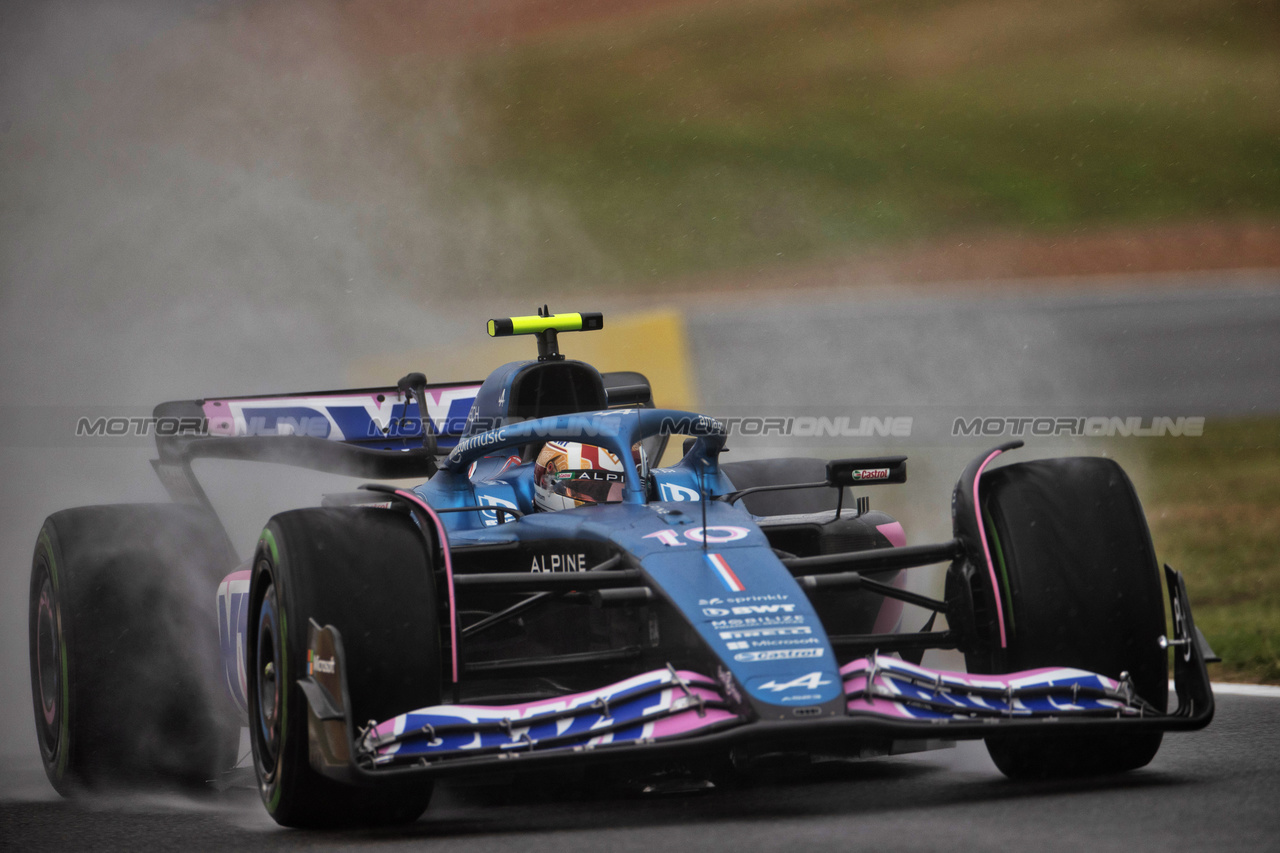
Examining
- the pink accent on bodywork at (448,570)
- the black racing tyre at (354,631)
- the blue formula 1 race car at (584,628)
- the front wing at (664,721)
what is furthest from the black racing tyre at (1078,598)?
the black racing tyre at (354,631)

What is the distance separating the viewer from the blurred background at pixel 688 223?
13977mm

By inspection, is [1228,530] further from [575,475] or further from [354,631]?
[354,631]

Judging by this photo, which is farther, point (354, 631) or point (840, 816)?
point (354, 631)

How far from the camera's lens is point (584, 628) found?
5848mm

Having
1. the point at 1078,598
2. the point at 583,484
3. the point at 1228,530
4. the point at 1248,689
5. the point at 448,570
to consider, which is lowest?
the point at 1248,689

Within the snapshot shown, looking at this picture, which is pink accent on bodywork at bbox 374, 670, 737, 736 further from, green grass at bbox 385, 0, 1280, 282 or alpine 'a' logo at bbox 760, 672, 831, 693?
green grass at bbox 385, 0, 1280, 282

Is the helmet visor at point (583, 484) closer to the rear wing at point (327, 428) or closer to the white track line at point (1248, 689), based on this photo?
the rear wing at point (327, 428)

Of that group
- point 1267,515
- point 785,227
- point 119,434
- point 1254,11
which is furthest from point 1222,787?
point 1254,11

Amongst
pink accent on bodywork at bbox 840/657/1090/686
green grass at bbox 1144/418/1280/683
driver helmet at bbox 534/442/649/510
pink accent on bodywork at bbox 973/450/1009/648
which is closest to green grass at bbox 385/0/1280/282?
green grass at bbox 1144/418/1280/683

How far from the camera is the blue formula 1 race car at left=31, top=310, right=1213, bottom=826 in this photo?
4691 millimetres

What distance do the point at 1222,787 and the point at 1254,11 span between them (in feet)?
73.5

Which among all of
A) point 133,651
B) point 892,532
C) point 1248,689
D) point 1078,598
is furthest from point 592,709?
point 1248,689

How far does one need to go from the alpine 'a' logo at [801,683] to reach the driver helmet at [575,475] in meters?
2.14

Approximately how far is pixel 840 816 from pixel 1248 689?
12.5 feet
